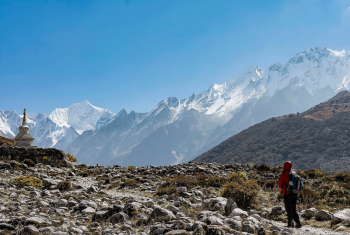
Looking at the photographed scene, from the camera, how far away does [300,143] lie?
499 ft

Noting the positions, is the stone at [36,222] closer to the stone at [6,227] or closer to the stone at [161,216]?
the stone at [6,227]

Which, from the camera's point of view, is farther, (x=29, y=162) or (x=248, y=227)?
(x=29, y=162)

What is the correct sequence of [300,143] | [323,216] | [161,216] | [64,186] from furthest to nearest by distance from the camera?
[300,143] < [64,186] < [323,216] < [161,216]

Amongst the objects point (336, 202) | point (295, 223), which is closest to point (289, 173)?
point (295, 223)

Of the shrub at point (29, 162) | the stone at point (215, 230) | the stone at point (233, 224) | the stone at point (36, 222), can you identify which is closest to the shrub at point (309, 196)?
the stone at point (233, 224)

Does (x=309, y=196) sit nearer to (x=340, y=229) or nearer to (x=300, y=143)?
(x=340, y=229)

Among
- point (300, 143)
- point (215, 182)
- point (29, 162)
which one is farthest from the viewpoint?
point (300, 143)

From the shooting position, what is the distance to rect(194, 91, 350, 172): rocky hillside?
137 metres

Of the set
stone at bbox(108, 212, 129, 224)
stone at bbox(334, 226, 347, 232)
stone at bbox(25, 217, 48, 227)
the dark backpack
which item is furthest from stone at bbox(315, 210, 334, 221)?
stone at bbox(25, 217, 48, 227)

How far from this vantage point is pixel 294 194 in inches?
333

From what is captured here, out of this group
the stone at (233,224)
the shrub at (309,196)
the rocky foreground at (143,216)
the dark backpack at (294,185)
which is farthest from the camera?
the shrub at (309,196)

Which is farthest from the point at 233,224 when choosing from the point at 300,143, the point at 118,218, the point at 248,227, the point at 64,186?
the point at 300,143

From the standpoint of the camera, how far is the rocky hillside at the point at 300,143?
137 metres

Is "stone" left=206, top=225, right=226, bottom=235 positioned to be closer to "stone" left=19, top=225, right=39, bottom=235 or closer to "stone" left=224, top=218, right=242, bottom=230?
"stone" left=224, top=218, right=242, bottom=230
